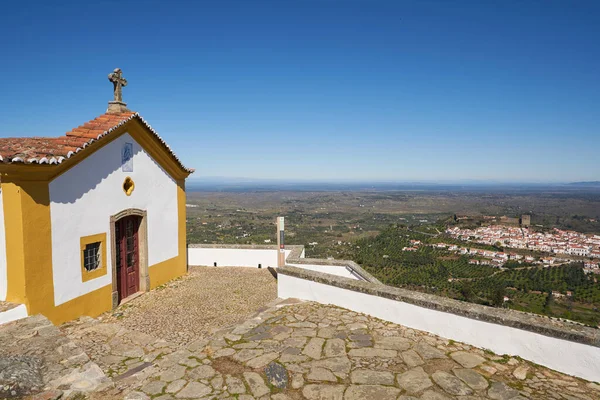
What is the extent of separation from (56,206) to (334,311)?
500 cm

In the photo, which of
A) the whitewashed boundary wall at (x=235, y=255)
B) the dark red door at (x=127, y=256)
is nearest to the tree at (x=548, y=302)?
the whitewashed boundary wall at (x=235, y=255)

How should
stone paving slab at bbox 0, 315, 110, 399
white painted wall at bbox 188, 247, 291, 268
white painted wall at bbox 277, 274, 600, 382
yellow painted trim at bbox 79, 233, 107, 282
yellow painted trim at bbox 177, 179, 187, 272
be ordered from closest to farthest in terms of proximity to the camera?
stone paving slab at bbox 0, 315, 110, 399 < white painted wall at bbox 277, 274, 600, 382 < yellow painted trim at bbox 79, 233, 107, 282 < yellow painted trim at bbox 177, 179, 187, 272 < white painted wall at bbox 188, 247, 291, 268

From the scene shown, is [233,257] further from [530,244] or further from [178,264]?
[530,244]

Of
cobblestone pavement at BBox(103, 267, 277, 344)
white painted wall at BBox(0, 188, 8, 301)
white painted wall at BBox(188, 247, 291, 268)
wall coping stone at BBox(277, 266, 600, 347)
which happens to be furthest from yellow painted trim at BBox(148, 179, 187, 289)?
wall coping stone at BBox(277, 266, 600, 347)

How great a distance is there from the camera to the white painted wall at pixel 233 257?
37.1ft

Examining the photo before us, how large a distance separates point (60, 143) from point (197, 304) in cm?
415

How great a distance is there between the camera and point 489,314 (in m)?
3.88

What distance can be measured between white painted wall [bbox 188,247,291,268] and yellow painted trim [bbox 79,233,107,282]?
4514 millimetres

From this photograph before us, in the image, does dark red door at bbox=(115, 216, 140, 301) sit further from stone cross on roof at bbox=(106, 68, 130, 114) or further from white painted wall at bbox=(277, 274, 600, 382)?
white painted wall at bbox=(277, 274, 600, 382)

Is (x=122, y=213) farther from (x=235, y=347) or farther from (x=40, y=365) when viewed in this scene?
(x=235, y=347)

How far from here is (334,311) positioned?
519 centimetres

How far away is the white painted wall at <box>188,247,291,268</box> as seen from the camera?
1132 centimetres

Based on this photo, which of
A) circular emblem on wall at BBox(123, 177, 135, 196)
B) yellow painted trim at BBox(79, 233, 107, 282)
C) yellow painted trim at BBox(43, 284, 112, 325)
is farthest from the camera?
circular emblem on wall at BBox(123, 177, 135, 196)

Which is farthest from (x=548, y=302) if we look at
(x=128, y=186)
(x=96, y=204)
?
(x=96, y=204)
